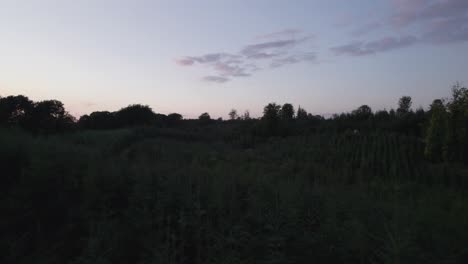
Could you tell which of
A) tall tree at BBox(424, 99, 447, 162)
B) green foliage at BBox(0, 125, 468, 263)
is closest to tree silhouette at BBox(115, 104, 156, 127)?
tall tree at BBox(424, 99, 447, 162)

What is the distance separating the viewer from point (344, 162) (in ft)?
141

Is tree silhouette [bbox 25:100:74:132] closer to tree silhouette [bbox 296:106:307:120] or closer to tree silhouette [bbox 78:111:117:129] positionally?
tree silhouette [bbox 78:111:117:129]

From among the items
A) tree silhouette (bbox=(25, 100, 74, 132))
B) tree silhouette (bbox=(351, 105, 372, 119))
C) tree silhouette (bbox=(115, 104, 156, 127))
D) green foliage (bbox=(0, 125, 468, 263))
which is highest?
tree silhouette (bbox=(351, 105, 372, 119))

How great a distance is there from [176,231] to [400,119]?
81.6 m

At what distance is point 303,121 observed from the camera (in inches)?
3797

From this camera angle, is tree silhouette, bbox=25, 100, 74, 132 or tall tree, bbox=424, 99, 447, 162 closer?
tree silhouette, bbox=25, 100, 74, 132

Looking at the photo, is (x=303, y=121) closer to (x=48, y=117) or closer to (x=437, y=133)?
(x=437, y=133)

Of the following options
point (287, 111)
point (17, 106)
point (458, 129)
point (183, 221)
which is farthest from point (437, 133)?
point (287, 111)

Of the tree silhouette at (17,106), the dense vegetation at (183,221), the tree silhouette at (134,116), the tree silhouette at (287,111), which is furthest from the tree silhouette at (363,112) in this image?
the dense vegetation at (183,221)

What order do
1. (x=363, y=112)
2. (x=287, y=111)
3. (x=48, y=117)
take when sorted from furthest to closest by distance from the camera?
(x=287, y=111), (x=363, y=112), (x=48, y=117)

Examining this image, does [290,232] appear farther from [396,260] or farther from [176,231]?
[176,231]

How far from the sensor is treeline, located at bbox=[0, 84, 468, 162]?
31.5 metres

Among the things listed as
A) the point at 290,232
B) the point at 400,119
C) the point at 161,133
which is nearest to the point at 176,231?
the point at 290,232

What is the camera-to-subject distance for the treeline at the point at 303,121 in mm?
31516
